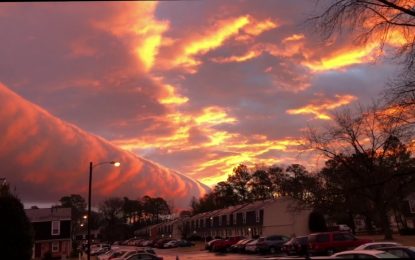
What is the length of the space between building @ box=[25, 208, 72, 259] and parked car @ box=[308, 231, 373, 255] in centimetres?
4782

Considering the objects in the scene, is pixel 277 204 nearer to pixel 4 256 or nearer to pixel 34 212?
pixel 34 212

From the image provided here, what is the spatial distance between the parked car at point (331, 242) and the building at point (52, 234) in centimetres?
4782

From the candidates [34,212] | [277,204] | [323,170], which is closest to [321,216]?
[323,170]

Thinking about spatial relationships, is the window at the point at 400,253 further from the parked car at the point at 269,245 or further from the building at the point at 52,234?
the building at the point at 52,234

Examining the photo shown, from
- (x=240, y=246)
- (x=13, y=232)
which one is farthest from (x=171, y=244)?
(x=13, y=232)

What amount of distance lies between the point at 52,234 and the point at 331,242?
5109 centimetres

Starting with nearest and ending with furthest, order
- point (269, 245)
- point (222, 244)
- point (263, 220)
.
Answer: point (269, 245), point (222, 244), point (263, 220)

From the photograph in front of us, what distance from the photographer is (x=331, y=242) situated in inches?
1344

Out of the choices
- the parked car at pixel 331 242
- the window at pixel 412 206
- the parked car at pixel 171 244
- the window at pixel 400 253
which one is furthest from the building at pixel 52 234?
the window at pixel 412 206

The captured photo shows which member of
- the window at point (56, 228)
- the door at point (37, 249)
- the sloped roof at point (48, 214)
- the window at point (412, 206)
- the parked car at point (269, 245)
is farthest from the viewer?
the window at point (412, 206)

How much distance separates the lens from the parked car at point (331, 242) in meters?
33.8

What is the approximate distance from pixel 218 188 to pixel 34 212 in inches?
3359

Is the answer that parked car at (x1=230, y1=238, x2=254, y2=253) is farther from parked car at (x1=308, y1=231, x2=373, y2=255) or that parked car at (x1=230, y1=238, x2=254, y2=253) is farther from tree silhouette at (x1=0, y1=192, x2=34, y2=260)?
tree silhouette at (x1=0, y1=192, x2=34, y2=260)

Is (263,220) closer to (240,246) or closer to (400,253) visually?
(240,246)
